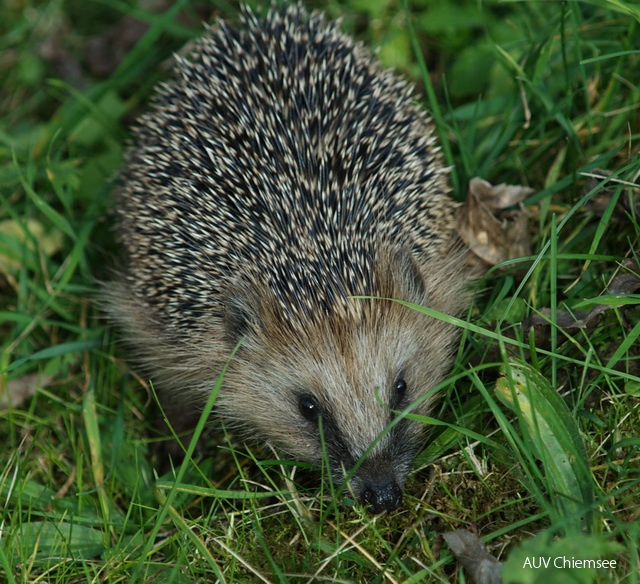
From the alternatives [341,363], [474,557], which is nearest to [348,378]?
[341,363]

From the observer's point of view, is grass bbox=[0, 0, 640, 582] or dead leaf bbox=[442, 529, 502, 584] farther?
grass bbox=[0, 0, 640, 582]

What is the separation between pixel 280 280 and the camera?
276 centimetres

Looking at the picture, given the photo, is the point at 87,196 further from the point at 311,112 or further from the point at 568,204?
the point at 568,204

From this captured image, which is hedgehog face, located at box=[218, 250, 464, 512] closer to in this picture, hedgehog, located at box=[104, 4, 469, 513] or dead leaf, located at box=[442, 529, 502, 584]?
hedgehog, located at box=[104, 4, 469, 513]

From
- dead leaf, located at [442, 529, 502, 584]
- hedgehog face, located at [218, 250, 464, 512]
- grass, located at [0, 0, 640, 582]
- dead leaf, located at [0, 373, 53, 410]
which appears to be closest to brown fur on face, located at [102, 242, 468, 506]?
hedgehog face, located at [218, 250, 464, 512]

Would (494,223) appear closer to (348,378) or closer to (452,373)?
(452,373)

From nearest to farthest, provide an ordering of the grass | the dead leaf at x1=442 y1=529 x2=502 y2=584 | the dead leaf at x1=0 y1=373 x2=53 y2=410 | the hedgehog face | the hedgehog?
the dead leaf at x1=442 y1=529 x2=502 y2=584 → the grass → the hedgehog face → the hedgehog → the dead leaf at x1=0 y1=373 x2=53 y2=410

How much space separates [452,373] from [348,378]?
406mm

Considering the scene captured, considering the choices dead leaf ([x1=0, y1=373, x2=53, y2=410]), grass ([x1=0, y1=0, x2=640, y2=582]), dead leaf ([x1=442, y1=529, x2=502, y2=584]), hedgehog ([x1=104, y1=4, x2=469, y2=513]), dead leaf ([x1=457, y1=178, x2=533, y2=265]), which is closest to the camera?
dead leaf ([x1=442, y1=529, x2=502, y2=584])

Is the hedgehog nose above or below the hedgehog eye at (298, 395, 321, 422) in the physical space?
below

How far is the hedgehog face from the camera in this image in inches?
101

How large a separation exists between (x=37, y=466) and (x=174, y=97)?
171 centimetres

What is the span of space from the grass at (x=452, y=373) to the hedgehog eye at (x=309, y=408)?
219 millimetres

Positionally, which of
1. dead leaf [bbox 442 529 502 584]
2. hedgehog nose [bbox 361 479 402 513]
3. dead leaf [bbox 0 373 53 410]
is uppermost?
dead leaf [bbox 0 373 53 410]
